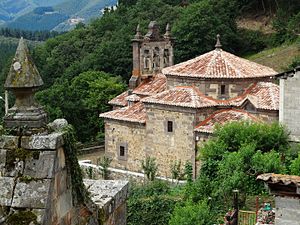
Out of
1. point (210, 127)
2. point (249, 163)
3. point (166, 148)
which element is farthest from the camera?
point (166, 148)

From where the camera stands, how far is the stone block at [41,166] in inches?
201

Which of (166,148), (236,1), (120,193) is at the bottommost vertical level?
(166,148)

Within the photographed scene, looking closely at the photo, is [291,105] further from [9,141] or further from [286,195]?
[9,141]

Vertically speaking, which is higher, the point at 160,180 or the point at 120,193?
the point at 120,193

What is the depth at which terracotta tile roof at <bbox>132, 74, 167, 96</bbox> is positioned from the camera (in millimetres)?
32844

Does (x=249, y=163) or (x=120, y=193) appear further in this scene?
(x=249, y=163)

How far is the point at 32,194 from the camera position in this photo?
509cm

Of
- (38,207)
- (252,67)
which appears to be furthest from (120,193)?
(252,67)

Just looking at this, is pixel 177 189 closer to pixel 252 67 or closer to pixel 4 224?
pixel 252 67

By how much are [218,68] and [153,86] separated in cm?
543

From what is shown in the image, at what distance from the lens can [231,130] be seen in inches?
999

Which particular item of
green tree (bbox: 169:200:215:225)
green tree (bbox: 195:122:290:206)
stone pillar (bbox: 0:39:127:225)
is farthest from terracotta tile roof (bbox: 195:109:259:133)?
stone pillar (bbox: 0:39:127:225)

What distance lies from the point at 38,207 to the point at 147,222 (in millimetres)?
19906

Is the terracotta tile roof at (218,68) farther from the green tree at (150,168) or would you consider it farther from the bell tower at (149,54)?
the bell tower at (149,54)
